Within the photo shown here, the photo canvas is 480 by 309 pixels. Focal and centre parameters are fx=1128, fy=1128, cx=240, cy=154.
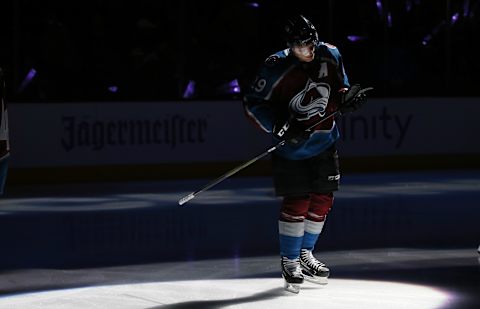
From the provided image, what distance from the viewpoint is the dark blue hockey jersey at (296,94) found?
17.4 feet

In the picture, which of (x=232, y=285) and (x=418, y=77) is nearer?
(x=232, y=285)

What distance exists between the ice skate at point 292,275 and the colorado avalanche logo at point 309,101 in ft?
2.27

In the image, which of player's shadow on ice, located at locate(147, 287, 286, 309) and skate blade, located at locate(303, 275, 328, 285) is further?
skate blade, located at locate(303, 275, 328, 285)

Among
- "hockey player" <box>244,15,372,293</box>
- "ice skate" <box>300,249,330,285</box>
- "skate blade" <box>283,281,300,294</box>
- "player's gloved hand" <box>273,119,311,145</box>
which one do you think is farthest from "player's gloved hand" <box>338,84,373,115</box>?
"skate blade" <box>283,281,300,294</box>

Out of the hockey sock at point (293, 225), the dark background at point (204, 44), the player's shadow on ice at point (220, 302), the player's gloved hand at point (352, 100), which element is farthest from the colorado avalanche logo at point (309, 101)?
the dark background at point (204, 44)

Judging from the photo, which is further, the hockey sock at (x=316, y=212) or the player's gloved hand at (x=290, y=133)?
the hockey sock at (x=316, y=212)

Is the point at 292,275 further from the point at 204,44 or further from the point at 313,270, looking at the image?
the point at 204,44

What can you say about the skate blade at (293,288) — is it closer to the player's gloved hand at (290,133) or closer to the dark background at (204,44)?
the player's gloved hand at (290,133)

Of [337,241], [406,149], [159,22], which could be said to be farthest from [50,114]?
[337,241]

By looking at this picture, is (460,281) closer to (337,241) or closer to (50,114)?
(337,241)

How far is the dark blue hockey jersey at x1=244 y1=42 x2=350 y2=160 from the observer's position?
530 centimetres

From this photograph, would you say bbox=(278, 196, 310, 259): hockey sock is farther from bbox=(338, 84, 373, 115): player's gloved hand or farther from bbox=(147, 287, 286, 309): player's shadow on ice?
bbox=(338, 84, 373, 115): player's gloved hand

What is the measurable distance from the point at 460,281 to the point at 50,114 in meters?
6.65

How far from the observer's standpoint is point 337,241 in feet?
23.8
